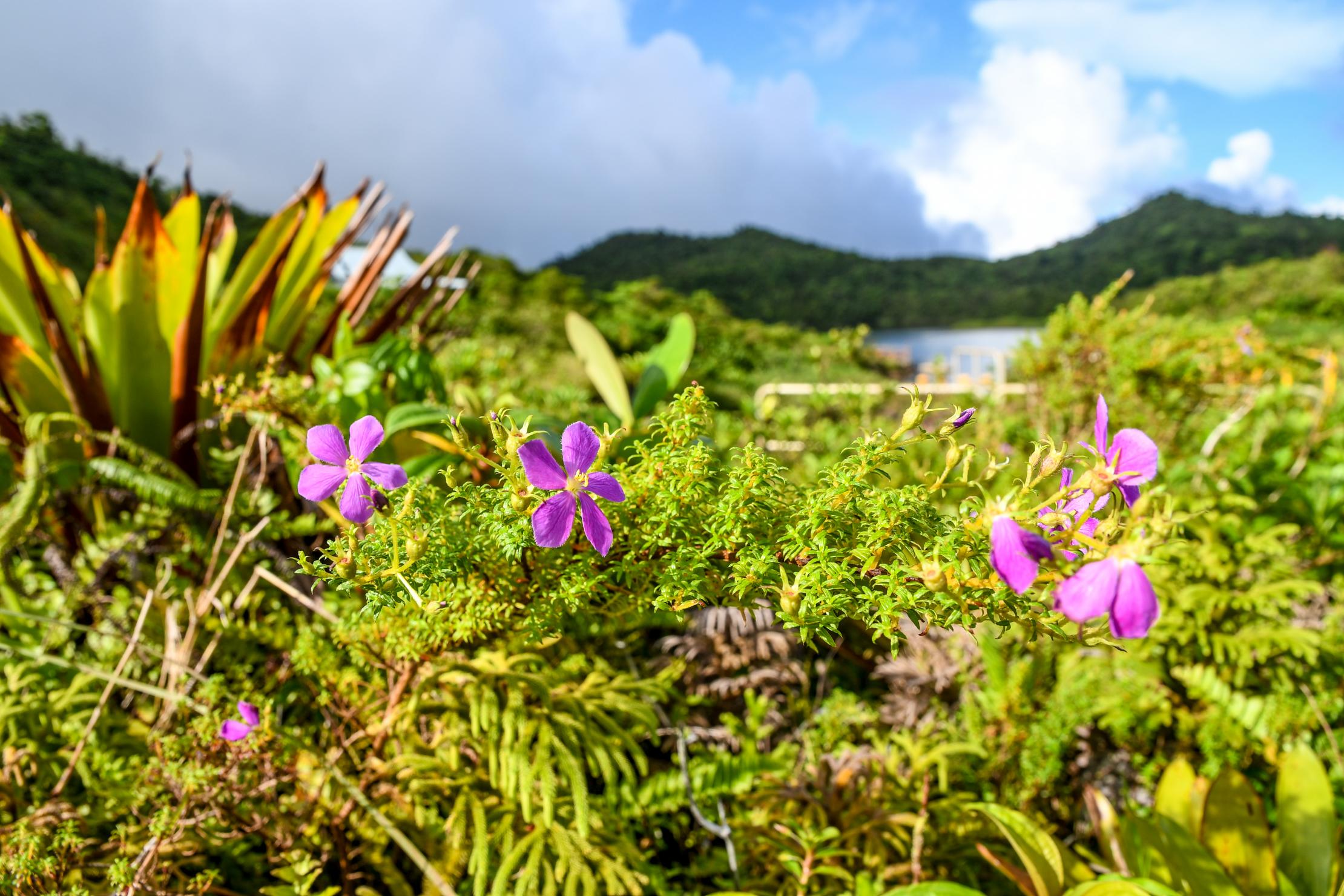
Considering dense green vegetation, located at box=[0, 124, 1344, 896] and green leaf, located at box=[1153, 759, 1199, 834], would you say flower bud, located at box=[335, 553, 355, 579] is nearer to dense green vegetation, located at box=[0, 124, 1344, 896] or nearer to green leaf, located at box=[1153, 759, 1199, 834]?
dense green vegetation, located at box=[0, 124, 1344, 896]

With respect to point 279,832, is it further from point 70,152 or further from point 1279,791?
point 70,152

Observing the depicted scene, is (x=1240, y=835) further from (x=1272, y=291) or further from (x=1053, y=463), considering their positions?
(x=1272, y=291)

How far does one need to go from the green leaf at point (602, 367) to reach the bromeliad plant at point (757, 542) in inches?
31.4

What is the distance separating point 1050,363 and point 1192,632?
47.8 inches

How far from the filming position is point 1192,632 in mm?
1630

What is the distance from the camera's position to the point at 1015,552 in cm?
47

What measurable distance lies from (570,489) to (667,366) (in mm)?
1202

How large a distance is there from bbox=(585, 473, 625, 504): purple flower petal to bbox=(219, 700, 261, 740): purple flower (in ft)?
2.11

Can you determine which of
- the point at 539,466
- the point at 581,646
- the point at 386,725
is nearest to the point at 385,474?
the point at 539,466

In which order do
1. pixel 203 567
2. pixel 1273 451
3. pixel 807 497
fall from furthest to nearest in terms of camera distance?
1. pixel 1273 451
2. pixel 203 567
3. pixel 807 497

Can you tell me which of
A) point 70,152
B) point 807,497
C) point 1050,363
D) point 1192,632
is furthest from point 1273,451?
point 70,152

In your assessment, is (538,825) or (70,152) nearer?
(538,825)

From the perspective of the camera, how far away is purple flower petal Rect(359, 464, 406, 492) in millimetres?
598

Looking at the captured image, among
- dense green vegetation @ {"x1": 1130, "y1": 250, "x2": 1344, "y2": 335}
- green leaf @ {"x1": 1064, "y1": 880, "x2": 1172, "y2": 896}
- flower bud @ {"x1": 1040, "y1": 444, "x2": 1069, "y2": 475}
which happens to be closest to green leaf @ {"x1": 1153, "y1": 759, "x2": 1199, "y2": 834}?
green leaf @ {"x1": 1064, "y1": 880, "x2": 1172, "y2": 896}
